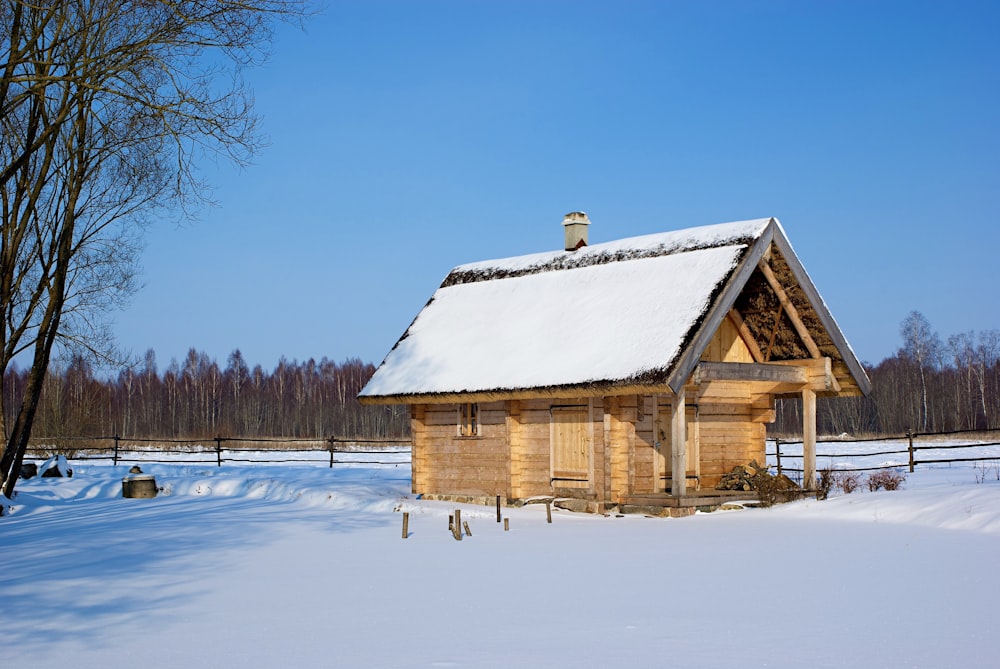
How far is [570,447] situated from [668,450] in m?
1.98

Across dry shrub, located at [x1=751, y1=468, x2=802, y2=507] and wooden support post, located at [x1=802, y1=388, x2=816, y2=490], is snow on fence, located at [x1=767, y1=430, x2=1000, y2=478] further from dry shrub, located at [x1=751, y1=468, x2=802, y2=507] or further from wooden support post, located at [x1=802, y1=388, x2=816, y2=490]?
dry shrub, located at [x1=751, y1=468, x2=802, y2=507]

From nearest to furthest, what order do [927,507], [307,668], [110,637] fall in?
[307,668] → [110,637] → [927,507]

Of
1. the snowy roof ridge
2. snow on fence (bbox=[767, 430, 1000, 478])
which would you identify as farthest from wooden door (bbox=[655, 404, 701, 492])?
snow on fence (bbox=[767, 430, 1000, 478])

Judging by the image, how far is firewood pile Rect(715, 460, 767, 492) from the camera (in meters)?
20.2

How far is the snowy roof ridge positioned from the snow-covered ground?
17.2 feet

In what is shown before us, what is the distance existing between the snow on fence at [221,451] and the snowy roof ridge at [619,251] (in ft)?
33.7

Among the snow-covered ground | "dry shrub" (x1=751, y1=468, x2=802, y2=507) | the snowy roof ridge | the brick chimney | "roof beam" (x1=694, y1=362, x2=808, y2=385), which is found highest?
the brick chimney

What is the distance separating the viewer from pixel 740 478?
20.4 m

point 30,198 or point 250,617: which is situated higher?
point 30,198

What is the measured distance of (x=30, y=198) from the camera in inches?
840

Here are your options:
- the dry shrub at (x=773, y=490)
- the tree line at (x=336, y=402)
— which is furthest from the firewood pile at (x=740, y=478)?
the tree line at (x=336, y=402)

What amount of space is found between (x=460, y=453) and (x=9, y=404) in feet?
227

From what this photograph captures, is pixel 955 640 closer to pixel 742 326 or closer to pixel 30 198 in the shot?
pixel 742 326

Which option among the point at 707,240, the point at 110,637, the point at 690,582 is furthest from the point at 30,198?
the point at 690,582
